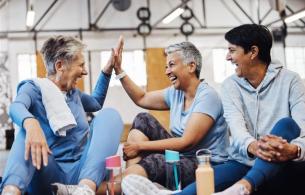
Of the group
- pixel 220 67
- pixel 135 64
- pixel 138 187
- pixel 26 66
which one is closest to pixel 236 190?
pixel 138 187

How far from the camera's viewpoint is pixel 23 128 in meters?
1.97

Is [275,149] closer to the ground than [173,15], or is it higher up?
closer to the ground

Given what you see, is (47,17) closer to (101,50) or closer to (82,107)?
(101,50)

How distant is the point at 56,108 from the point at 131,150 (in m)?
0.43

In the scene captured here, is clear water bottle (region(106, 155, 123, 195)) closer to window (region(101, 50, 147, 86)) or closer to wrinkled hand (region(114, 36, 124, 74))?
wrinkled hand (region(114, 36, 124, 74))

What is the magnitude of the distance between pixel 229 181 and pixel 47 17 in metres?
10.1

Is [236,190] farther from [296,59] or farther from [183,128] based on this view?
[296,59]

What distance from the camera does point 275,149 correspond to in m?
1.83

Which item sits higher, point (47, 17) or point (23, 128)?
point (47, 17)

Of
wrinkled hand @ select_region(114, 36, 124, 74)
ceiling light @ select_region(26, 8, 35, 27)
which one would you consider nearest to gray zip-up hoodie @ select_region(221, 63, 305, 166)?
wrinkled hand @ select_region(114, 36, 124, 74)

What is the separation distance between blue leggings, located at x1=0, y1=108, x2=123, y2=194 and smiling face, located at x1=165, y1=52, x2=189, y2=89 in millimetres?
442

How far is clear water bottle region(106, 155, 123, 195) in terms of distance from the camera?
1.96 metres

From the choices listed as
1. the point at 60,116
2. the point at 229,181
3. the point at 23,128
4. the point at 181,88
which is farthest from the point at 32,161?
the point at 181,88

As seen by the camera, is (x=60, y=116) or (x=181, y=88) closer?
(x=60, y=116)
